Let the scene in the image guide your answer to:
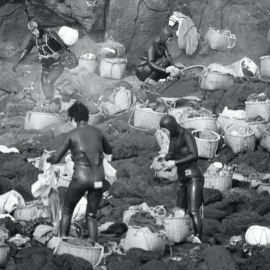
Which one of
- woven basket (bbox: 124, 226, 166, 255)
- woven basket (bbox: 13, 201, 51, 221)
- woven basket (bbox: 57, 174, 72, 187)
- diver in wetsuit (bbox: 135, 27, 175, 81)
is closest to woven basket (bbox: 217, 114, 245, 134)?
diver in wetsuit (bbox: 135, 27, 175, 81)

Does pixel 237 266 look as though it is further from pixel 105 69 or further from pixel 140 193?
pixel 105 69

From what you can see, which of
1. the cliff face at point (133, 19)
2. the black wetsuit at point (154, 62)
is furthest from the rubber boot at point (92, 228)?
the cliff face at point (133, 19)

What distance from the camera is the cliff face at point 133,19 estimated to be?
79.4 feet

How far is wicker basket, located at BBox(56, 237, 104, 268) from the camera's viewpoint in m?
13.7

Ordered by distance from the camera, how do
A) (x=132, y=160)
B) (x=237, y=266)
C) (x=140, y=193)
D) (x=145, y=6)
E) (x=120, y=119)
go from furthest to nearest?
(x=145, y=6) → (x=120, y=119) → (x=132, y=160) → (x=140, y=193) → (x=237, y=266)

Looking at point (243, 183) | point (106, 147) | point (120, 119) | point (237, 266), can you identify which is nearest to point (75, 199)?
point (106, 147)

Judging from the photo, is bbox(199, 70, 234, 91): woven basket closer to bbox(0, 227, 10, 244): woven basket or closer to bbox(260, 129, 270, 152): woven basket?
bbox(260, 129, 270, 152): woven basket

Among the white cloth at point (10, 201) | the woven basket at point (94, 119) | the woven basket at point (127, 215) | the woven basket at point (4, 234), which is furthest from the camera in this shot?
the woven basket at point (94, 119)

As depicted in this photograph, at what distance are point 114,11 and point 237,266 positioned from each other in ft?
37.4

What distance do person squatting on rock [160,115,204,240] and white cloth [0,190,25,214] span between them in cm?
235

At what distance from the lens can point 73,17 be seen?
24.4 metres

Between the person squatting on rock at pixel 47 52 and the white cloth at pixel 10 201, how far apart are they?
5.45m

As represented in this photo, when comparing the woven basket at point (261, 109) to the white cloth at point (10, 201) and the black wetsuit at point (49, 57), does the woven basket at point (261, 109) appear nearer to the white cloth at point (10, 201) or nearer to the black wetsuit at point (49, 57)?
the black wetsuit at point (49, 57)

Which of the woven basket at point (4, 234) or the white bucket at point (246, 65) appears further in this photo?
the white bucket at point (246, 65)
